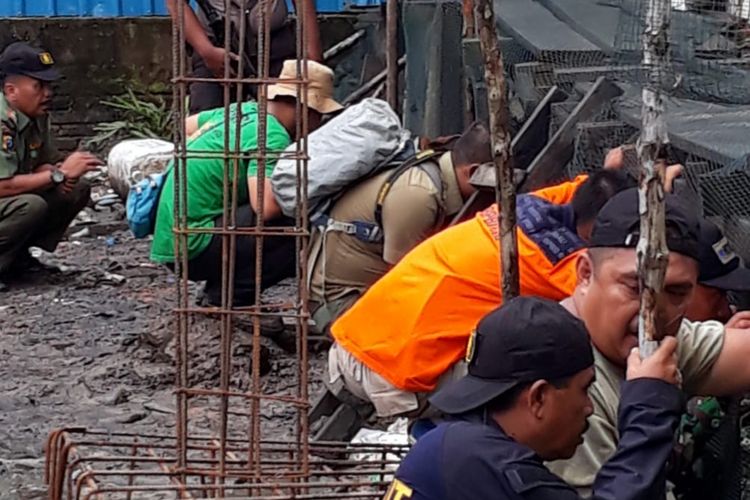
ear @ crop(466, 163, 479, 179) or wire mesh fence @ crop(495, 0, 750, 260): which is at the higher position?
wire mesh fence @ crop(495, 0, 750, 260)

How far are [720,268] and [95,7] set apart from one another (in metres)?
8.85

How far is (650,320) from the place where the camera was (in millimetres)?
2771

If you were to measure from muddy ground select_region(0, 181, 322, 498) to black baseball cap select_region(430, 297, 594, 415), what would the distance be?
109 inches

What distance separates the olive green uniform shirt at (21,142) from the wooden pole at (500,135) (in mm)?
5251

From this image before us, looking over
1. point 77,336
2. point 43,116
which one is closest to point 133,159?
point 43,116

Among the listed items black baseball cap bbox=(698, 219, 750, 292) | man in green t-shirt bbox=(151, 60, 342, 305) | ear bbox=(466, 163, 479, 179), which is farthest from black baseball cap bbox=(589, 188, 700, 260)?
man in green t-shirt bbox=(151, 60, 342, 305)

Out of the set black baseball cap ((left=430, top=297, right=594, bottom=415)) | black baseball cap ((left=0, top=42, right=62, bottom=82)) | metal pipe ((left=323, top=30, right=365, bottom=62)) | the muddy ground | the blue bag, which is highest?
black baseball cap ((left=430, top=297, right=594, bottom=415))

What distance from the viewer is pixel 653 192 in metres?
2.71

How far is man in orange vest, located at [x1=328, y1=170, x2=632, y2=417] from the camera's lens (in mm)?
3838

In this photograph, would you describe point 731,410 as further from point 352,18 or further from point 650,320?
point 352,18

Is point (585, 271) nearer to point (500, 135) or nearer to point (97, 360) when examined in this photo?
point (500, 135)

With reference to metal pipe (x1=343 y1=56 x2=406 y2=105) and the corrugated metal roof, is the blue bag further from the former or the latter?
the corrugated metal roof

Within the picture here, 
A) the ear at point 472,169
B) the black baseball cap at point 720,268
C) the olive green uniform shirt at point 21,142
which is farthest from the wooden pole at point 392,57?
the black baseball cap at point 720,268

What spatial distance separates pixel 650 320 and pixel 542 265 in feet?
3.47
